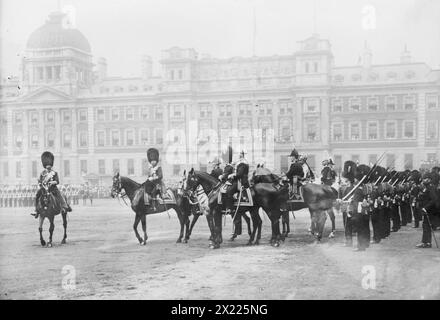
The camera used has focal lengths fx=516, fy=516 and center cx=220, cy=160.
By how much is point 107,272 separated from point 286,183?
6.07 m

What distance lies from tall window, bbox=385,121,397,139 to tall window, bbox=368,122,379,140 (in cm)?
78

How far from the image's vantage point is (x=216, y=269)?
34.9ft

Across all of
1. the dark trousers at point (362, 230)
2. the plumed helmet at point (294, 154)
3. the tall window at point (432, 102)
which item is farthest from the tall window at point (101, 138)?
the dark trousers at point (362, 230)

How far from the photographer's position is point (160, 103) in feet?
139

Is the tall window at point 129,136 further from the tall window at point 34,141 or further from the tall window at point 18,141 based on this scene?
the tall window at point 18,141

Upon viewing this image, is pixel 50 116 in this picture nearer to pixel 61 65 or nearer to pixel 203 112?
pixel 61 65

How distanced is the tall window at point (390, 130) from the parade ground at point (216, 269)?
25925 mm

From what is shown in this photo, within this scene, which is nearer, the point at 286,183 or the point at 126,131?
the point at 286,183

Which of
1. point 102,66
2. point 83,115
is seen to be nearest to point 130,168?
point 83,115

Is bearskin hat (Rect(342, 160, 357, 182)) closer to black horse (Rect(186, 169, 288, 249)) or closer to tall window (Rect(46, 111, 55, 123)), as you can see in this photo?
black horse (Rect(186, 169, 288, 249))
